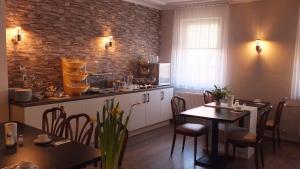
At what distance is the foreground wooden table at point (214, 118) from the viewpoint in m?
3.49

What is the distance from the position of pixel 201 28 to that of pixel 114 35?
6.21 feet

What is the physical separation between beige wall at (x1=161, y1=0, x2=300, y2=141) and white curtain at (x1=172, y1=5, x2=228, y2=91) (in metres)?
0.19

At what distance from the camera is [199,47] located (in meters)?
5.84

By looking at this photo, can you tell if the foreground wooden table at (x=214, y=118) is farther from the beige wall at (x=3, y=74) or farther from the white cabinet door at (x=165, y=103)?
the beige wall at (x=3, y=74)

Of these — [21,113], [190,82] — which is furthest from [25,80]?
[190,82]

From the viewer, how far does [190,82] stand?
19.7ft

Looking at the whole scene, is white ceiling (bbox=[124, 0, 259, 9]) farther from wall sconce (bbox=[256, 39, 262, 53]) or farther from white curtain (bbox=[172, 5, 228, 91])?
wall sconce (bbox=[256, 39, 262, 53])

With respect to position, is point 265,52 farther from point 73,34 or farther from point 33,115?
point 33,115

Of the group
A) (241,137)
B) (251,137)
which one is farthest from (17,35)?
(251,137)

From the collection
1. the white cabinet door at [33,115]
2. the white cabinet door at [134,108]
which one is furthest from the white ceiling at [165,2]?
the white cabinet door at [33,115]

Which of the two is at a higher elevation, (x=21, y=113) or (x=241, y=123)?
(x=21, y=113)

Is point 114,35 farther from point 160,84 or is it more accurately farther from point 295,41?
point 295,41

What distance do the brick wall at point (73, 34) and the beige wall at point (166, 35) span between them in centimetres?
35

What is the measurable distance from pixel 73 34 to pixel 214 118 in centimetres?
264
